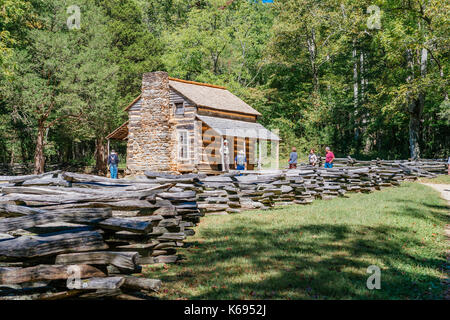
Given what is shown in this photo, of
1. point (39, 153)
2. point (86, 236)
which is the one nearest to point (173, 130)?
point (39, 153)

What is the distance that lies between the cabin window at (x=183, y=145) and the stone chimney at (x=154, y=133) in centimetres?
38

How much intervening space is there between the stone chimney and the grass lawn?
1412 cm

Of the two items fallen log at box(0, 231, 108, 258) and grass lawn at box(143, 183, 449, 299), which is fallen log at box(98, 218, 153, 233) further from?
grass lawn at box(143, 183, 449, 299)

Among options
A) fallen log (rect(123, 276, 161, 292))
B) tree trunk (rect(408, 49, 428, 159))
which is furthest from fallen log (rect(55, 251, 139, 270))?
tree trunk (rect(408, 49, 428, 159))

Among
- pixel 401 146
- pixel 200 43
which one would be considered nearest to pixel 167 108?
pixel 200 43

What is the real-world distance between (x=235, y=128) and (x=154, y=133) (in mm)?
5205

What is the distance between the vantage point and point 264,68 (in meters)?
39.7

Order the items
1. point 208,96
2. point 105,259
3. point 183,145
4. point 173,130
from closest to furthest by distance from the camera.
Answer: point 105,259, point 183,145, point 173,130, point 208,96

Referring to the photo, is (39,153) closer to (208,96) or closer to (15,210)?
(208,96)

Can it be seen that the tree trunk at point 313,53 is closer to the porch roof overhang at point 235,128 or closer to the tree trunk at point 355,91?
the tree trunk at point 355,91

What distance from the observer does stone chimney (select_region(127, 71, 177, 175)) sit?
23.7m

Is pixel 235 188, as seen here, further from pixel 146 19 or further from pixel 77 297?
pixel 146 19

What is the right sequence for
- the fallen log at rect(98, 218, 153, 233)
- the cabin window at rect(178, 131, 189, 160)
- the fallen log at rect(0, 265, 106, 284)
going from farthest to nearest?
the cabin window at rect(178, 131, 189, 160) < the fallen log at rect(98, 218, 153, 233) < the fallen log at rect(0, 265, 106, 284)

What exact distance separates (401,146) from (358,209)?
23.7 meters
